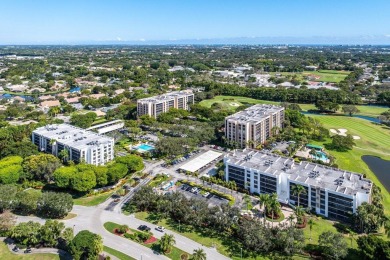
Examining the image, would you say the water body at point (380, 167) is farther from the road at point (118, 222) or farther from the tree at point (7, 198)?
the tree at point (7, 198)

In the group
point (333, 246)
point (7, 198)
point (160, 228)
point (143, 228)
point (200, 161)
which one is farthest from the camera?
point (200, 161)

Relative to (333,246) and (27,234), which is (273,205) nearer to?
(333,246)

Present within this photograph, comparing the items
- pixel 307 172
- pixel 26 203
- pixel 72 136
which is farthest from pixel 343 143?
pixel 26 203

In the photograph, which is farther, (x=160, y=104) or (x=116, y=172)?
(x=160, y=104)

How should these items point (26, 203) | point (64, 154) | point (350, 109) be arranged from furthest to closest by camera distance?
point (350, 109)
point (64, 154)
point (26, 203)

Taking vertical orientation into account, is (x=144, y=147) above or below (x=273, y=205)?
above

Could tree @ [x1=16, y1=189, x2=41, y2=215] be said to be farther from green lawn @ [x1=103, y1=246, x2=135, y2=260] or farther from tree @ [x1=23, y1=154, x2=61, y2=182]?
green lawn @ [x1=103, y1=246, x2=135, y2=260]

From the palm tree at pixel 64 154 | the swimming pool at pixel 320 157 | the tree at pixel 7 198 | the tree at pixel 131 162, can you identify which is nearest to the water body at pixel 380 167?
the swimming pool at pixel 320 157
